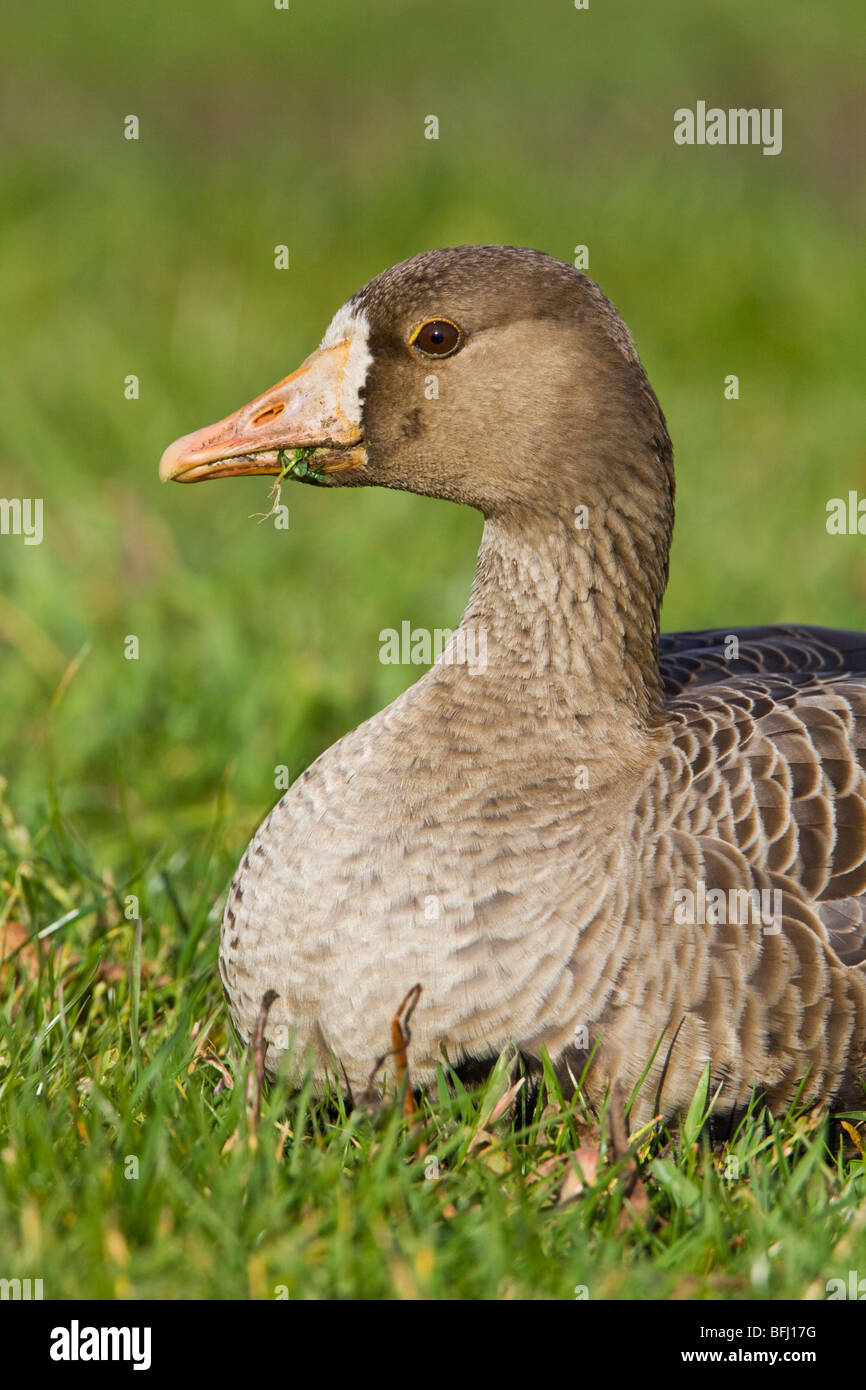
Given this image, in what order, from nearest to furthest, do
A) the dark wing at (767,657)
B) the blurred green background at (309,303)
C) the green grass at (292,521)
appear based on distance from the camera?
the green grass at (292,521)
the dark wing at (767,657)
the blurred green background at (309,303)

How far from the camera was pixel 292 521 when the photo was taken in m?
7.70

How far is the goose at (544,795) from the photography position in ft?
10.3

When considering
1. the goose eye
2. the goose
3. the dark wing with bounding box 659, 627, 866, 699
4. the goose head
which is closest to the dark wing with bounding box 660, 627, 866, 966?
the goose

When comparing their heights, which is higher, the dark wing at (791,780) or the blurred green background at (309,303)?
the blurred green background at (309,303)

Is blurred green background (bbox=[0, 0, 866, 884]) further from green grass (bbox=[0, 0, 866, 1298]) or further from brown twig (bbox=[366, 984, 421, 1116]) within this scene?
brown twig (bbox=[366, 984, 421, 1116])

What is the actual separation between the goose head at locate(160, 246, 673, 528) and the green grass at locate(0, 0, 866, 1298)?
1205 mm

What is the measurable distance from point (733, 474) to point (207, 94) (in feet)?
24.9

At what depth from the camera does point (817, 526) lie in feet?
25.8

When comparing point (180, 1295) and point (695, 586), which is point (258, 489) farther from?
point (180, 1295)

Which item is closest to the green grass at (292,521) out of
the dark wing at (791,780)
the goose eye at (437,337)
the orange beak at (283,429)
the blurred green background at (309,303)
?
the blurred green background at (309,303)

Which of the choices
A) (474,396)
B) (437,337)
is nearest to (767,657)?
(474,396)

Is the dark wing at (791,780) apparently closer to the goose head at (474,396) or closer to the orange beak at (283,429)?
the goose head at (474,396)

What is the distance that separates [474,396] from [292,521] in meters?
4.28

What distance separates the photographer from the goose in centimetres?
313
